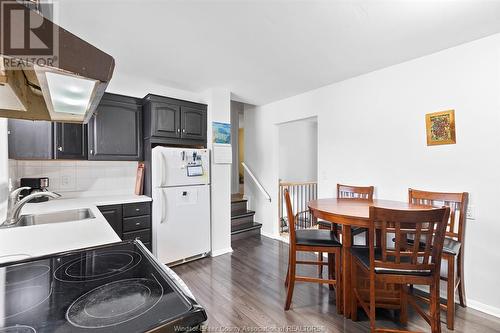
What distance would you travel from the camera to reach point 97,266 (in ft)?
3.11

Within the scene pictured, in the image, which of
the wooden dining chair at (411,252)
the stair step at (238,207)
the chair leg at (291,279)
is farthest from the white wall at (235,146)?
the wooden dining chair at (411,252)

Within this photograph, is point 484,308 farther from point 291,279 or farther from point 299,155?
point 299,155

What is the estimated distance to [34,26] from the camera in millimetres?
502

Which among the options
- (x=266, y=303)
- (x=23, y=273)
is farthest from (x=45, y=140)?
(x=266, y=303)

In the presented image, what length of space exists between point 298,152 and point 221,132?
258 centimetres

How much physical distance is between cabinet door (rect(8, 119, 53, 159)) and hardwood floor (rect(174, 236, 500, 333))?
1977 millimetres

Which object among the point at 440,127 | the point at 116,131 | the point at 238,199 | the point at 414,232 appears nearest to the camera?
the point at 414,232

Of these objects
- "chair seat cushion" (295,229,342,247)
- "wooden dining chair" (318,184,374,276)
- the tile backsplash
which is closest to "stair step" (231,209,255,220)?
the tile backsplash

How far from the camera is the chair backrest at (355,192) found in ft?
8.78

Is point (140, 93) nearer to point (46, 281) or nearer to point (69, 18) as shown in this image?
point (69, 18)

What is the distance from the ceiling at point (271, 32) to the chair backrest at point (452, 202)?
1379 millimetres

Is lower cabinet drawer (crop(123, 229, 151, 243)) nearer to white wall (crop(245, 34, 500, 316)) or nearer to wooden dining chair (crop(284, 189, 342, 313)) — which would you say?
wooden dining chair (crop(284, 189, 342, 313))

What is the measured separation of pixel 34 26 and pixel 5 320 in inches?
28.7

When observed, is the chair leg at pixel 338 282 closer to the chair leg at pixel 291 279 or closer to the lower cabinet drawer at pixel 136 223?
the chair leg at pixel 291 279
